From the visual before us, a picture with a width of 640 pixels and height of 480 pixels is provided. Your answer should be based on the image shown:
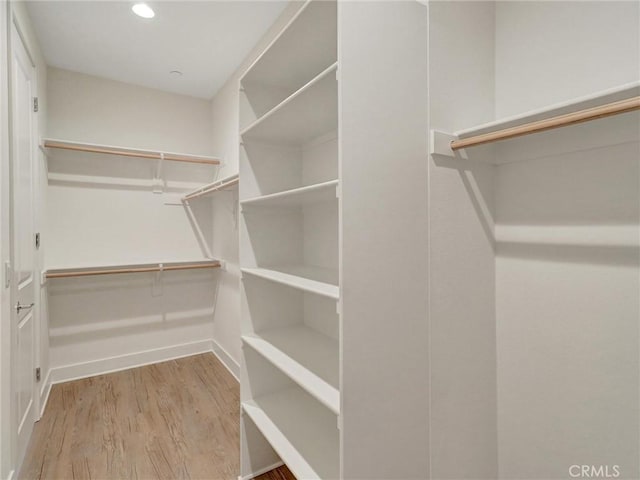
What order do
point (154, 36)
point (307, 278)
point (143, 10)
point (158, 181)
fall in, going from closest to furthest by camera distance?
point (307, 278) → point (143, 10) → point (154, 36) → point (158, 181)

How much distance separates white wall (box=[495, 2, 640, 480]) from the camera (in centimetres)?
104

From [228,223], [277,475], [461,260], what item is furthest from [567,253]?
[228,223]

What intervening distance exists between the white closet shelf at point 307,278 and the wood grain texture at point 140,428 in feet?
3.74

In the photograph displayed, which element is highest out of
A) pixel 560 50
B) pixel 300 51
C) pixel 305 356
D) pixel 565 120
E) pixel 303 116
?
pixel 300 51

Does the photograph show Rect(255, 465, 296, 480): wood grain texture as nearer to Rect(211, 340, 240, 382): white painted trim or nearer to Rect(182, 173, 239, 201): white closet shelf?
Rect(211, 340, 240, 382): white painted trim

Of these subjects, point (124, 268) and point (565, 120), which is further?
point (124, 268)

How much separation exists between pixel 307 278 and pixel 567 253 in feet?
3.32

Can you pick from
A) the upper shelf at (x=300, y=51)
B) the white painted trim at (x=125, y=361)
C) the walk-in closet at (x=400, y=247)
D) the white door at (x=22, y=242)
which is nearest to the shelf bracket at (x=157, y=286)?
the white painted trim at (x=125, y=361)

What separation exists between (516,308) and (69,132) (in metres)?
3.59

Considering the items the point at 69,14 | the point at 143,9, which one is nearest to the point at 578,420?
the point at 143,9

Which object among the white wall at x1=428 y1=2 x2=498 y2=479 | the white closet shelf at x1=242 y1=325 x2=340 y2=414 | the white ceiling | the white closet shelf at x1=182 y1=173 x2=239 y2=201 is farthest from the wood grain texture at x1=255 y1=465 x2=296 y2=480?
the white ceiling

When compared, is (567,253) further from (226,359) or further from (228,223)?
(226,359)

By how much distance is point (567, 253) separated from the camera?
1184mm

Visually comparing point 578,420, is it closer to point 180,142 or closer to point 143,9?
point 143,9
